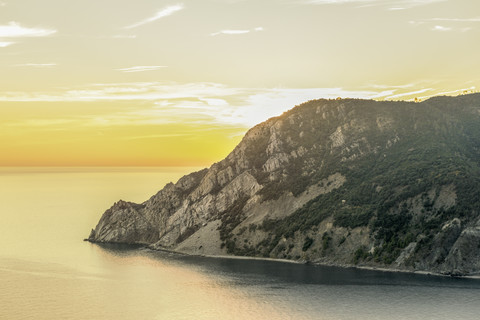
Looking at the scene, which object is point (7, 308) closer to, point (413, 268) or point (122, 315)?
point (122, 315)

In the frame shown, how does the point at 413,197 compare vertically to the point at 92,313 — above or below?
above

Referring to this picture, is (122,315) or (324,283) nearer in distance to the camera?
(122,315)

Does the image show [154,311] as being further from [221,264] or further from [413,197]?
[413,197]

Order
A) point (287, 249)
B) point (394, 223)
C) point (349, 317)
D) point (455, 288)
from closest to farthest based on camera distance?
point (349, 317) → point (455, 288) → point (394, 223) → point (287, 249)

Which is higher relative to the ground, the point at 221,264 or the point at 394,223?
the point at 394,223

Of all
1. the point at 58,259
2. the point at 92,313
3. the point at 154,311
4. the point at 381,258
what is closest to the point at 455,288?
Result: the point at 381,258

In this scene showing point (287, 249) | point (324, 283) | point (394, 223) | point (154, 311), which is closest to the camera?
point (154, 311)

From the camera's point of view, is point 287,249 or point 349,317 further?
point 287,249

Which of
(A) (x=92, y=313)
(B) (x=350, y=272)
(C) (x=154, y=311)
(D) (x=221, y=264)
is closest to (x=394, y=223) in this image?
(B) (x=350, y=272)

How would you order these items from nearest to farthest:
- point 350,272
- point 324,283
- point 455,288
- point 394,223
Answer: point 455,288 → point 324,283 → point 350,272 → point 394,223
